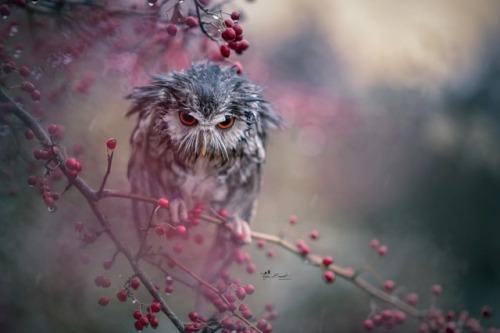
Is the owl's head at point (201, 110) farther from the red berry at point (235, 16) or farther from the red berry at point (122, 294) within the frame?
the red berry at point (122, 294)

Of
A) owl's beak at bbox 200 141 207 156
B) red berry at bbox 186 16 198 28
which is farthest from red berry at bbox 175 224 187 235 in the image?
red berry at bbox 186 16 198 28

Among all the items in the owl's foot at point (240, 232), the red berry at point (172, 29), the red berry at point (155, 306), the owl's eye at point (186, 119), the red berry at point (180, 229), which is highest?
the red berry at point (172, 29)

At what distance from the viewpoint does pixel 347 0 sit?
189cm

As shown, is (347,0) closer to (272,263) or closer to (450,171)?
(450,171)

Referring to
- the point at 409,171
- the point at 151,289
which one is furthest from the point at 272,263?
the point at 151,289

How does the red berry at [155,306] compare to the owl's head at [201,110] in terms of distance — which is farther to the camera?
the owl's head at [201,110]

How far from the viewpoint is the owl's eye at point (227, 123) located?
0.71 m

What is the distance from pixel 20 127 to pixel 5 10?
131mm

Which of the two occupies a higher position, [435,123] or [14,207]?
[435,123]

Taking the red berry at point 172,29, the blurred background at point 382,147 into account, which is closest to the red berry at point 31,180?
the red berry at point 172,29

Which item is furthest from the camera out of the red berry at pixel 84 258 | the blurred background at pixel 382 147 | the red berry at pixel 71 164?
the blurred background at pixel 382 147

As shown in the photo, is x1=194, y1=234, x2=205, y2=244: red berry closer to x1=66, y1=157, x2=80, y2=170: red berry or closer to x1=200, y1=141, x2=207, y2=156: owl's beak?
x1=200, y1=141, x2=207, y2=156: owl's beak

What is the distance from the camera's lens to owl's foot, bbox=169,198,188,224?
68cm

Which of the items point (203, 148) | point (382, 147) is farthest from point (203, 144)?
point (382, 147)
